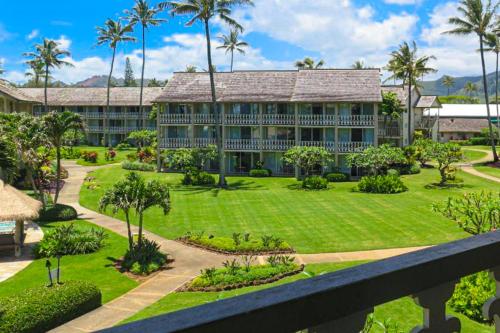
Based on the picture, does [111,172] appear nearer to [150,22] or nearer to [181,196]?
[181,196]

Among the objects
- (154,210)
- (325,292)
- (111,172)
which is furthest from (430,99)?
(325,292)

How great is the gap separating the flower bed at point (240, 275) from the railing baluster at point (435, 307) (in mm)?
17716

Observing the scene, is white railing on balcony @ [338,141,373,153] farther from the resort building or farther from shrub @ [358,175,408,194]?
shrub @ [358,175,408,194]

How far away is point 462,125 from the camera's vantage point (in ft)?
297

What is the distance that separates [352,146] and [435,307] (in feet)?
167

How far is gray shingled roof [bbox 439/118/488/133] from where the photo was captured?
8938 centimetres

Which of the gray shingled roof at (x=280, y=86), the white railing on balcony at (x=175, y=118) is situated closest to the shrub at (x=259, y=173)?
the gray shingled roof at (x=280, y=86)

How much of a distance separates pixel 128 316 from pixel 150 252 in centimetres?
667

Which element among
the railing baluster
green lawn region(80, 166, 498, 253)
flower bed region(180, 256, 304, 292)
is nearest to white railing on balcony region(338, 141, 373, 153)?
green lawn region(80, 166, 498, 253)

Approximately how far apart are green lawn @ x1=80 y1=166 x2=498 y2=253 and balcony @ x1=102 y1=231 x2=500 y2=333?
76.2ft

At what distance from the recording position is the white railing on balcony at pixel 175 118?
56391 mm

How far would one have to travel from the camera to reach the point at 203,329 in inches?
72.6

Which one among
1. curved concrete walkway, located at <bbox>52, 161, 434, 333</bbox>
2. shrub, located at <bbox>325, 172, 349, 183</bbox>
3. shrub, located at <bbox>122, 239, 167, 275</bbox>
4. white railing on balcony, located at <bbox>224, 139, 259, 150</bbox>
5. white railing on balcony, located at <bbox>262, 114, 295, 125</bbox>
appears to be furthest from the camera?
white railing on balcony, located at <bbox>224, 139, 259, 150</bbox>

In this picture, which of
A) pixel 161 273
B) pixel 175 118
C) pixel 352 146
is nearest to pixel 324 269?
pixel 161 273
